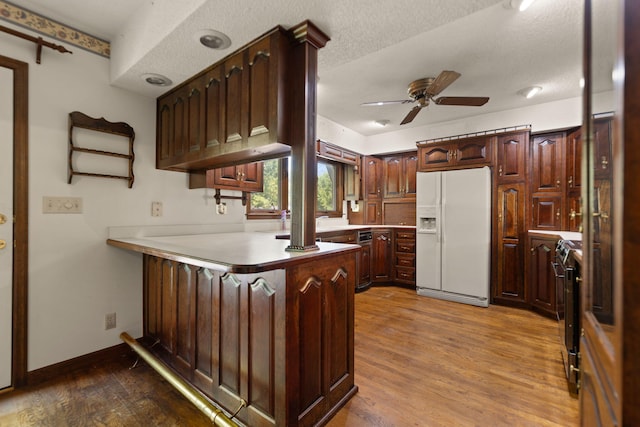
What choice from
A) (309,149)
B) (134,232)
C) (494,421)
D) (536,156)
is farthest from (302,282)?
(536,156)

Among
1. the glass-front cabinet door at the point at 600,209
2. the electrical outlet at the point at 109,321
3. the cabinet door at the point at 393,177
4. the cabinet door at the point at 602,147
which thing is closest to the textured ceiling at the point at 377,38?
the glass-front cabinet door at the point at 600,209

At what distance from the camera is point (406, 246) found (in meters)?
4.30

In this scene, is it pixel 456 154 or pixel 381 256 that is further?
pixel 381 256

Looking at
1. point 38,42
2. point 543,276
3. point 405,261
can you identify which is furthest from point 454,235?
point 38,42

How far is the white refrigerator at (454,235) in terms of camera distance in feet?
11.5

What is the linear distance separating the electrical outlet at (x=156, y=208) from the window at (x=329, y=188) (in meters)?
2.48

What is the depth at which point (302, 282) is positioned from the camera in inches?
54.5

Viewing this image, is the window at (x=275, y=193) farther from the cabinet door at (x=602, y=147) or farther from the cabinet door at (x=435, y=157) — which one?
the cabinet door at (x=602, y=147)

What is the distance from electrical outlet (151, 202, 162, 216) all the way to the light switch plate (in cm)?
48

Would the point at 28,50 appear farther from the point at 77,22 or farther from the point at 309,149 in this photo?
the point at 309,149

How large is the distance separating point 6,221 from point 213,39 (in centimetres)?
176

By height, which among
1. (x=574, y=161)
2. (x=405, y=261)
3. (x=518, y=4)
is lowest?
(x=405, y=261)

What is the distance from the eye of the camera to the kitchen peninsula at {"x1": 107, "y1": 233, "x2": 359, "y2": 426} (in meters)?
1.32

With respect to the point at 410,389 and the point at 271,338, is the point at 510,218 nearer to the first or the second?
the point at 410,389
